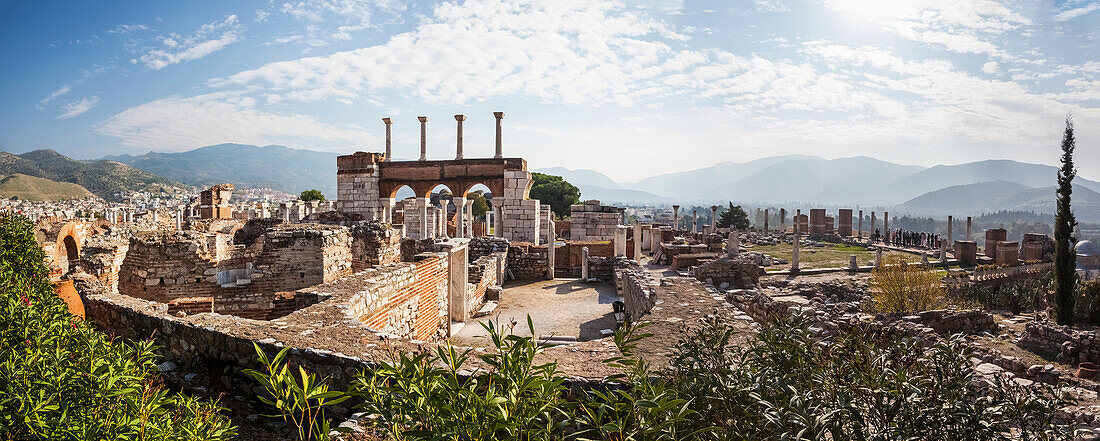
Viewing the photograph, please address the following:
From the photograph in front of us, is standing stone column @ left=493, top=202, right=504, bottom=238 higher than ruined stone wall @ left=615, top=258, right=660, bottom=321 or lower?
higher

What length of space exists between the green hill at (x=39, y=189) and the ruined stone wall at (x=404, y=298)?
9695 centimetres

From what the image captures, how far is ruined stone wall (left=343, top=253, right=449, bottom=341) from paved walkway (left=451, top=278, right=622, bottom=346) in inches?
24.8

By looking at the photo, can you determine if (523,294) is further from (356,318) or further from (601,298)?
(356,318)

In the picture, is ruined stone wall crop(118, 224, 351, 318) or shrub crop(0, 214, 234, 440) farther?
ruined stone wall crop(118, 224, 351, 318)

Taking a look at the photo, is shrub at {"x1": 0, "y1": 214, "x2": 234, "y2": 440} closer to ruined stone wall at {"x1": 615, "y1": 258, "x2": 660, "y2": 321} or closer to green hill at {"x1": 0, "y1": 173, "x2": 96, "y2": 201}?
ruined stone wall at {"x1": 615, "y1": 258, "x2": 660, "y2": 321}

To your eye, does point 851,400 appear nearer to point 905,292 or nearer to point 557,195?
point 905,292

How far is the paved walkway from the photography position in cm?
1005

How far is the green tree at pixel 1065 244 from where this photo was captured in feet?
44.3

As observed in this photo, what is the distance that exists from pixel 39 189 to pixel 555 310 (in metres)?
110

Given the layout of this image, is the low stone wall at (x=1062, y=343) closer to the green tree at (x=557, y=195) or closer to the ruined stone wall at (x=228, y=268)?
the ruined stone wall at (x=228, y=268)

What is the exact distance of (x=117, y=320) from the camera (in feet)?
20.7

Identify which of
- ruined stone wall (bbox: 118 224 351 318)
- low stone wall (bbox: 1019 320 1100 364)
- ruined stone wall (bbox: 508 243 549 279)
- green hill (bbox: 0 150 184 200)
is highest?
green hill (bbox: 0 150 184 200)

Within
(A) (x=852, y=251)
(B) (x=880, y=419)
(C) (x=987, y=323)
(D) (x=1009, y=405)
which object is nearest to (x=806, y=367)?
(B) (x=880, y=419)

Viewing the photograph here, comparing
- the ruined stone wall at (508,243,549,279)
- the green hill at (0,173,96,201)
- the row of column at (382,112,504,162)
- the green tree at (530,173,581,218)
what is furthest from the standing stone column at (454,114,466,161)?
the green hill at (0,173,96,201)
